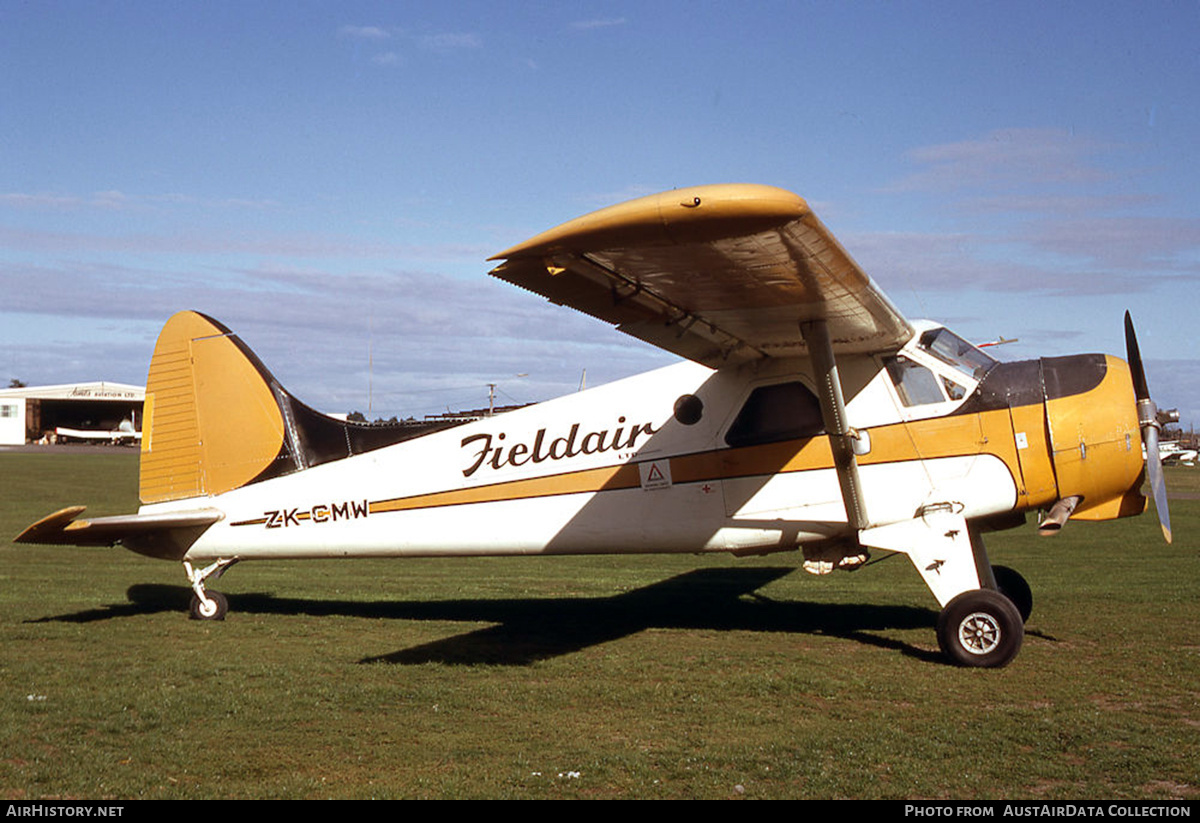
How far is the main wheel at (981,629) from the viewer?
8.28 meters

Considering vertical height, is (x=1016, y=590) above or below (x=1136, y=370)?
below

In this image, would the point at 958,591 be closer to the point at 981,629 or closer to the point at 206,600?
the point at 981,629

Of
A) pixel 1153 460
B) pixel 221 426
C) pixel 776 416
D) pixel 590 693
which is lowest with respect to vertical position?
pixel 590 693

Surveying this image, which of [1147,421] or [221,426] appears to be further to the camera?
[221,426]

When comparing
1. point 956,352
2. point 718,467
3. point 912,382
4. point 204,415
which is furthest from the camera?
point 204,415

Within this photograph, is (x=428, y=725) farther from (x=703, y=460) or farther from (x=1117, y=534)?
(x=1117, y=534)

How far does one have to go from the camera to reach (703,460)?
32.0 feet

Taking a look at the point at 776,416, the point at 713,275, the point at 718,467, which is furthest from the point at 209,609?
the point at 713,275

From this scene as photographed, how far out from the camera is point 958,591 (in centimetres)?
866

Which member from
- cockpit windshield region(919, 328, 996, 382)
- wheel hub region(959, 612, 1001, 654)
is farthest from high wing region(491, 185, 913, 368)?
wheel hub region(959, 612, 1001, 654)

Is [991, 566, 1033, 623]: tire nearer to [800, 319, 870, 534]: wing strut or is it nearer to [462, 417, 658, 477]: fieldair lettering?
[800, 319, 870, 534]: wing strut

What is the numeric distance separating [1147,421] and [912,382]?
1.98m

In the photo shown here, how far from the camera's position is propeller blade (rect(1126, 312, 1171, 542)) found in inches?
344

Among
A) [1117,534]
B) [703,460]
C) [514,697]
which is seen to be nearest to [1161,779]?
[514,697]
